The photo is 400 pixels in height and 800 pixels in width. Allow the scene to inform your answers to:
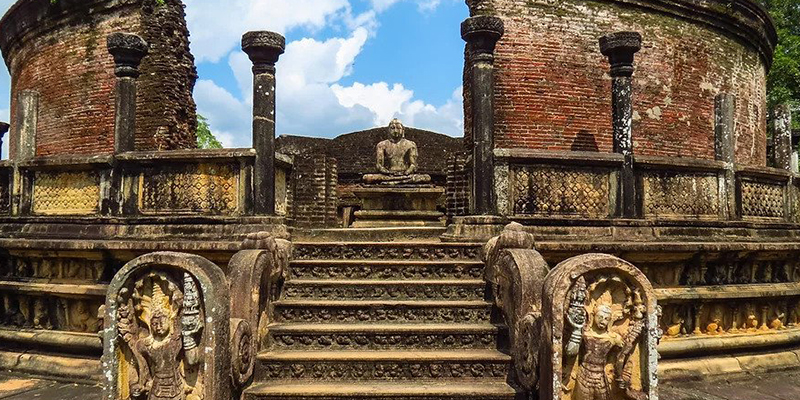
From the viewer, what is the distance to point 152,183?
6.52m

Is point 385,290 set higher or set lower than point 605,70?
lower

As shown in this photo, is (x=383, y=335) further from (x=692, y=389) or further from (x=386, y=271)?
(x=692, y=389)

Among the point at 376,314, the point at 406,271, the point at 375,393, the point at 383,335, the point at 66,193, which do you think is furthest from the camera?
the point at 66,193

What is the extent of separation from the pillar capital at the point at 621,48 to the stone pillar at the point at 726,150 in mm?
1505

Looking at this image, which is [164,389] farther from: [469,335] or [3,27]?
[3,27]

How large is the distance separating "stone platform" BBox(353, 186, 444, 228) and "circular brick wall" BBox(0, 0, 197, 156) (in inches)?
152

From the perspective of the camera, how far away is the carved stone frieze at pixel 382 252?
6.06 meters

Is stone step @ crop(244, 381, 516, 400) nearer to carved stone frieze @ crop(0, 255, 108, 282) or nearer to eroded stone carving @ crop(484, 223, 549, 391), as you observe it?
eroded stone carving @ crop(484, 223, 549, 391)

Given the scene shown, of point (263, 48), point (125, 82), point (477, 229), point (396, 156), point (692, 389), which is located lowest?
point (692, 389)

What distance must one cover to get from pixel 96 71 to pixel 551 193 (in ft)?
31.6

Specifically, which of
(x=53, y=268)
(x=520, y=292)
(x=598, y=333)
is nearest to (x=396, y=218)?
(x=53, y=268)

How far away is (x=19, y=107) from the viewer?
7.49 metres

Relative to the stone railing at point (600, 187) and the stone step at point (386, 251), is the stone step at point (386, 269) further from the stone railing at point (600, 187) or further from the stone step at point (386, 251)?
the stone railing at point (600, 187)

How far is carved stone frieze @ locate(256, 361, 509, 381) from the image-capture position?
4688 mm
